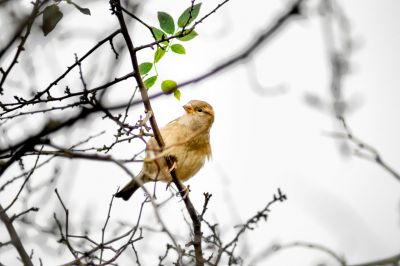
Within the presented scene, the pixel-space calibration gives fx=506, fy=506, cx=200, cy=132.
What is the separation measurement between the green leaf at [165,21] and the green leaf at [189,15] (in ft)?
0.18

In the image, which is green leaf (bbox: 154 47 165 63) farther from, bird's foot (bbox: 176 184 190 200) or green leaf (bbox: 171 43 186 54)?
bird's foot (bbox: 176 184 190 200)

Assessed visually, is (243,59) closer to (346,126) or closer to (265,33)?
(265,33)

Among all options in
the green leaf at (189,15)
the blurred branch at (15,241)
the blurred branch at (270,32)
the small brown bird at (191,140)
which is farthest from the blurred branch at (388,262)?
the small brown bird at (191,140)

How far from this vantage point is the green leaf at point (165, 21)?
300 centimetres

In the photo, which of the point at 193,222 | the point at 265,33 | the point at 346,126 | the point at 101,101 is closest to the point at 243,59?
the point at 265,33

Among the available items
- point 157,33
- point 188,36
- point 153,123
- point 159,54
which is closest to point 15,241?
point 153,123

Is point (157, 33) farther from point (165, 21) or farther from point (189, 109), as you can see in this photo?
point (189, 109)

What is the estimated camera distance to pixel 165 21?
299cm

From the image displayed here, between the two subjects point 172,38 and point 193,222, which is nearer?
point 172,38

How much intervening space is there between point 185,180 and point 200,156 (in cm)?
42

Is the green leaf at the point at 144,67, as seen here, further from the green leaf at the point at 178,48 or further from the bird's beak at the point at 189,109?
the bird's beak at the point at 189,109

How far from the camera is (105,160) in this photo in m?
1.71

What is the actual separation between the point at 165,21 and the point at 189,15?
0.16 metres

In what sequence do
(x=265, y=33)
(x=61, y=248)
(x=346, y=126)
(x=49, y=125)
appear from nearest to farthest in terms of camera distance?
(x=265, y=33) < (x=49, y=125) < (x=346, y=126) < (x=61, y=248)
